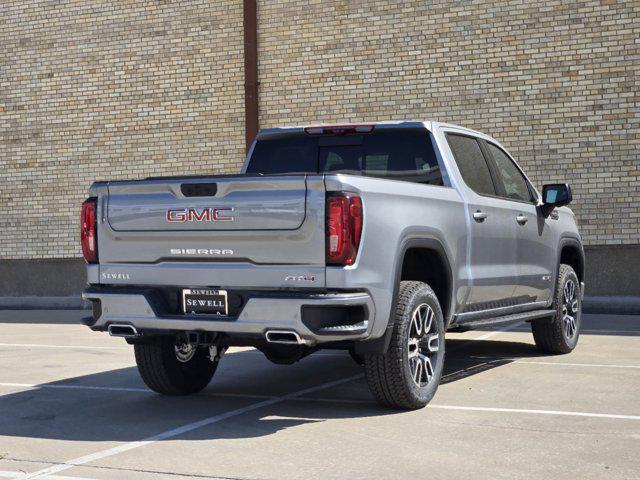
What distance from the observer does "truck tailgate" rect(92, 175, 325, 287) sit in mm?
6359

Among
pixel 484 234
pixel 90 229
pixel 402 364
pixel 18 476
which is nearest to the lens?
pixel 18 476

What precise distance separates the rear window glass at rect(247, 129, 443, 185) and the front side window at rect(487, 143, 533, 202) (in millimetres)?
1156

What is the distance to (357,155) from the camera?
828 centimetres

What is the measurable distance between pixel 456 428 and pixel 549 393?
1577 mm

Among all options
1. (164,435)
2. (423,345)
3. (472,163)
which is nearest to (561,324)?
(472,163)

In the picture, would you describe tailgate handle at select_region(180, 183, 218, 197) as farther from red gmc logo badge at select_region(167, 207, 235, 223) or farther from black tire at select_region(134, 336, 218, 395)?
black tire at select_region(134, 336, 218, 395)

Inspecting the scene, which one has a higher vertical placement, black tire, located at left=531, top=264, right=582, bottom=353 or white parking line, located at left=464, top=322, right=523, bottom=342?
black tire, located at left=531, top=264, right=582, bottom=353

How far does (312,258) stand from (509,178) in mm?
3473

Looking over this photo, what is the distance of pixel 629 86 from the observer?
52.1 ft

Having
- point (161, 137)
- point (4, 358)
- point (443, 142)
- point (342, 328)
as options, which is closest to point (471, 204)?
point (443, 142)

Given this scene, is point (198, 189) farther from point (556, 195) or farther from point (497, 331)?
point (497, 331)

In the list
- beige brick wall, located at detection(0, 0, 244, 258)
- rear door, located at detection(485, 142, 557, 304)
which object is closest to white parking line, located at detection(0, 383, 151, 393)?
rear door, located at detection(485, 142, 557, 304)

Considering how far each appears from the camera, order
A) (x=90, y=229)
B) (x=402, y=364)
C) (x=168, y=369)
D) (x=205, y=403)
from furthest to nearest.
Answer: (x=168, y=369)
(x=205, y=403)
(x=90, y=229)
(x=402, y=364)

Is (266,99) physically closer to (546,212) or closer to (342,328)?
(546,212)
